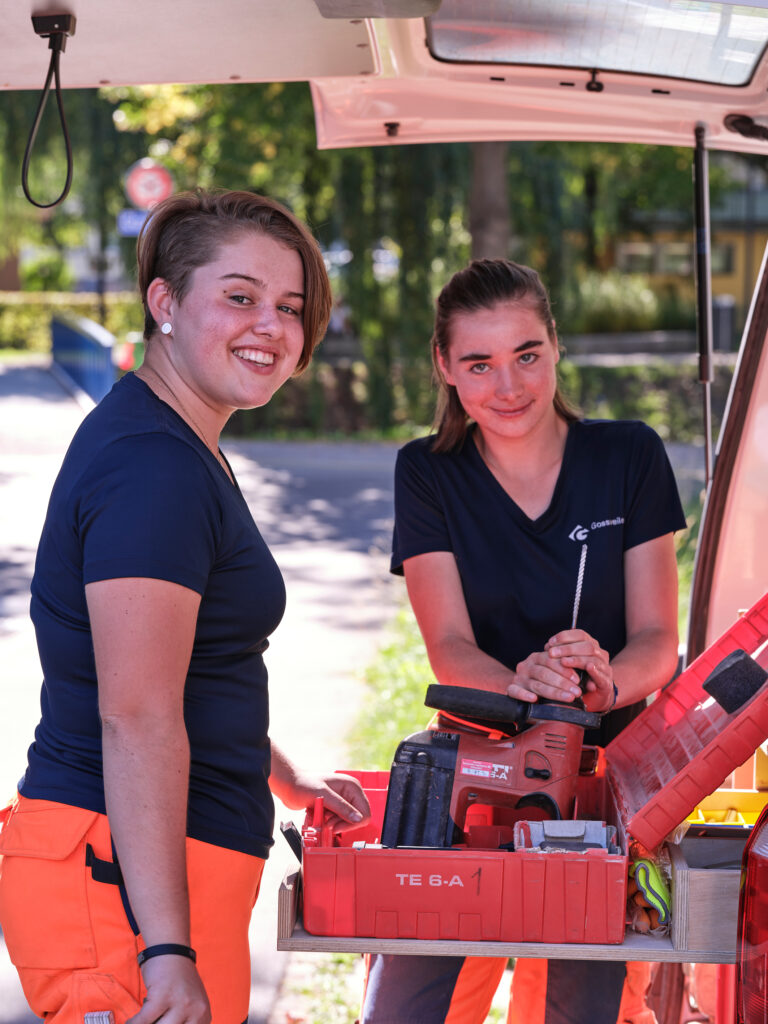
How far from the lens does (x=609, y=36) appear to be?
2.62 meters

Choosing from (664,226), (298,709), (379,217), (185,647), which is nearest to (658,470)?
(185,647)

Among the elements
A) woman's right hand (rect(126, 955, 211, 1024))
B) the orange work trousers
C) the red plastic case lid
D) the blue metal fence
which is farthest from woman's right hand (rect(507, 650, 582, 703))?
the blue metal fence

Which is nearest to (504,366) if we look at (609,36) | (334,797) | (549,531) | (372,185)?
(549,531)

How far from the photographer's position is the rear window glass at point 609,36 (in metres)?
2.46

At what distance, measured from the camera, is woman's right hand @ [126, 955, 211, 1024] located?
1.64 metres

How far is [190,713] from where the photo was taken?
1870 mm

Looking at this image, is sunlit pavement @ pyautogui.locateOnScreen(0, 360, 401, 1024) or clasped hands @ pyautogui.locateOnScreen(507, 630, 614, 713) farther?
sunlit pavement @ pyautogui.locateOnScreen(0, 360, 401, 1024)

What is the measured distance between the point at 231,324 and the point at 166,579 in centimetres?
47

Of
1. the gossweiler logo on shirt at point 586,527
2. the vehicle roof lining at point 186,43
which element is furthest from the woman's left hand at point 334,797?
the vehicle roof lining at point 186,43

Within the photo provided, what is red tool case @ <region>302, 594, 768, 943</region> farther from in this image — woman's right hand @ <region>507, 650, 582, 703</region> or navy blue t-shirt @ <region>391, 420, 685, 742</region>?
navy blue t-shirt @ <region>391, 420, 685, 742</region>

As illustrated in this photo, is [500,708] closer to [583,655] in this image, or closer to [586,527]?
[583,655]

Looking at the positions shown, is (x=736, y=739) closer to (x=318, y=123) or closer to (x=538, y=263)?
(x=318, y=123)

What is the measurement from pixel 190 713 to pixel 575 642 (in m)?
0.77

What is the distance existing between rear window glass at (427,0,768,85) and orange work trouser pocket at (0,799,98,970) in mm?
1765
